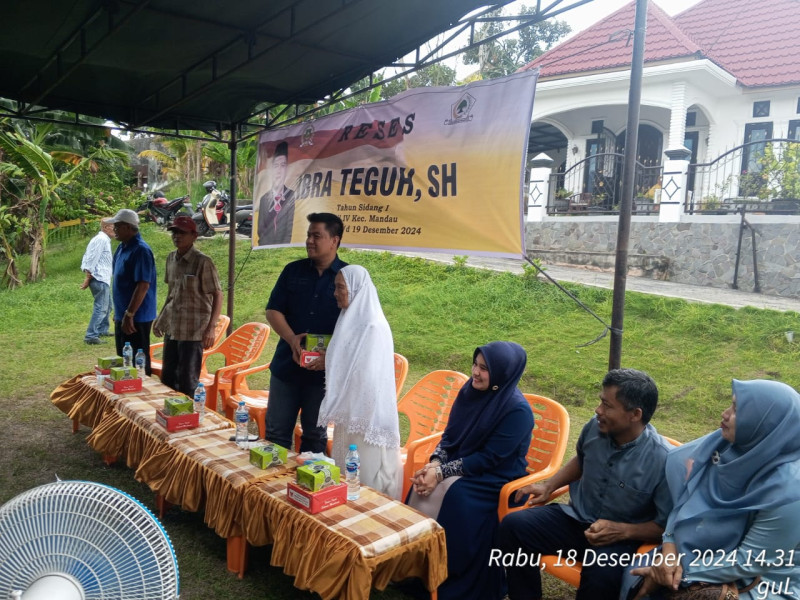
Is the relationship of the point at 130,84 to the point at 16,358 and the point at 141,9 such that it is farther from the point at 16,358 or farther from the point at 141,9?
the point at 16,358

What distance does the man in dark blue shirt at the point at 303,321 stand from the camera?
3365 millimetres

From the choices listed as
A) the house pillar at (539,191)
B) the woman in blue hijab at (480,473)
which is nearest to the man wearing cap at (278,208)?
the woman in blue hijab at (480,473)

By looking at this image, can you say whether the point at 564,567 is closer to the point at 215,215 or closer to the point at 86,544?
the point at 86,544

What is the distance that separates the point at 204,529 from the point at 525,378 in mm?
4135

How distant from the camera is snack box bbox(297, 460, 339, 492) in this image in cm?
240

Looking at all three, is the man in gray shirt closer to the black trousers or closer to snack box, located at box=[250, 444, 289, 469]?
snack box, located at box=[250, 444, 289, 469]

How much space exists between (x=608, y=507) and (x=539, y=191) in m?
8.75

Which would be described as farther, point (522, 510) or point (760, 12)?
point (760, 12)

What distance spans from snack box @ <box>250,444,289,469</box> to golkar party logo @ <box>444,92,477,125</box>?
2149mm

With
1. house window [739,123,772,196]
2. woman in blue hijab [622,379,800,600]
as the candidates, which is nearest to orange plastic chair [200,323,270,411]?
woman in blue hijab [622,379,800,600]

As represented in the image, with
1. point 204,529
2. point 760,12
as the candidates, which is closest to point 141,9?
point 204,529

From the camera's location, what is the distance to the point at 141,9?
334 cm

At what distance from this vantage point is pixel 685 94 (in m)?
10.4

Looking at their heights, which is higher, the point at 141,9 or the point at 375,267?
the point at 141,9
